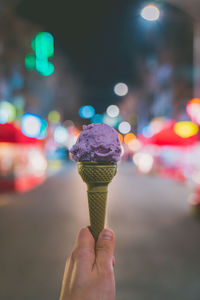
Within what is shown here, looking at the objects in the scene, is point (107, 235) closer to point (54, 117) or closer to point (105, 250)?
point (105, 250)

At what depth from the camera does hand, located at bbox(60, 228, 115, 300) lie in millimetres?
1129

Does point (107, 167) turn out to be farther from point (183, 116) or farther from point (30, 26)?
point (30, 26)

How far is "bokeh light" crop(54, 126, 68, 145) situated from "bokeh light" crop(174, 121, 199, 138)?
111 feet

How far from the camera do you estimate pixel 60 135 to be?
1795 inches

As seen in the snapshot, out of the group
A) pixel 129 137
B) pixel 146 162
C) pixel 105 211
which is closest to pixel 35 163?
pixel 146 162

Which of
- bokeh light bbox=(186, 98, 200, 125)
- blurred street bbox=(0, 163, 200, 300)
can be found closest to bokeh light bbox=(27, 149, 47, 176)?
blurred street bbox=(0, 163, 200, 300)

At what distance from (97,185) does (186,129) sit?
809 cm

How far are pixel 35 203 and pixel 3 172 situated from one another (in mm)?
5410

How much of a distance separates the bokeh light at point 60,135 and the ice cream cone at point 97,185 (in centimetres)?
4127

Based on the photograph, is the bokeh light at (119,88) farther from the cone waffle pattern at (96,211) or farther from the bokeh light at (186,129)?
the bokeh light at (186,129)

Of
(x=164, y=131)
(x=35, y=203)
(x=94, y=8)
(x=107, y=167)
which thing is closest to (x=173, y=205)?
(x=164, y=131)

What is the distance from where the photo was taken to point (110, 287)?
3.77ft

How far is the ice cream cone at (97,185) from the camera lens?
4.58 ft

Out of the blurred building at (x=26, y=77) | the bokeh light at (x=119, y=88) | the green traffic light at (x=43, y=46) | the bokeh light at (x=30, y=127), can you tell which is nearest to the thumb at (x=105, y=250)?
the bokeh light at (x=119, y=88)
